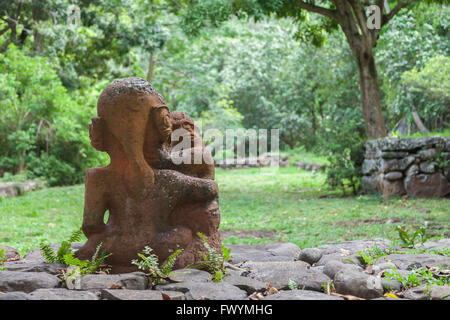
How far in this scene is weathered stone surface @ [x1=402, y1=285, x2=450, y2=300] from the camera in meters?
2.87

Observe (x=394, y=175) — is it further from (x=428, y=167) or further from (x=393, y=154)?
(x=428, y=167)

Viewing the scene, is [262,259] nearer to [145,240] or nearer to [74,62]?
[145,240]

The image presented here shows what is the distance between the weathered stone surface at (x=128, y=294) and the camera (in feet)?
9.18

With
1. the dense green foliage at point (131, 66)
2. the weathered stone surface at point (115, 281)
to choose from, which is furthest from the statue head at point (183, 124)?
the dense green foliage at point (131, 66)

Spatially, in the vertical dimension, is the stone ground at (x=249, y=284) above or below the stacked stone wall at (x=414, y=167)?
below

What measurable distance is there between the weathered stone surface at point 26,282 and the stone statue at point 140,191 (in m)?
0.61

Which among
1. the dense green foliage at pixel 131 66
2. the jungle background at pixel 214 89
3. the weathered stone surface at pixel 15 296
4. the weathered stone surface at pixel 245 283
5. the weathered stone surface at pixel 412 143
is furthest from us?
the dense green foliage at pixel 131 66

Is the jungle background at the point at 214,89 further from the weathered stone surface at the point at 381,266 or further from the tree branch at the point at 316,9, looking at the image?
the weathered stone surface at the point at 381,266

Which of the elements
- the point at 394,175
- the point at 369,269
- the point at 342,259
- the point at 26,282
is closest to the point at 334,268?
the point at 369,269

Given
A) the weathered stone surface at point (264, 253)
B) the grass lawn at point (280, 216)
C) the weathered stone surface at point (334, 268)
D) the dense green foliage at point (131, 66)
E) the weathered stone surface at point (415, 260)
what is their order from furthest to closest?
the dense green foliage at point (131, 66)
the grass lawn at point (280, 216)
the weathered stone surface at point (264, 253)
the weathered stone surface at point (415, 260)
the weathered stone surface at point (334, 268)

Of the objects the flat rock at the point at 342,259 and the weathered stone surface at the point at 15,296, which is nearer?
the weathered stone surface at the point at 15,296

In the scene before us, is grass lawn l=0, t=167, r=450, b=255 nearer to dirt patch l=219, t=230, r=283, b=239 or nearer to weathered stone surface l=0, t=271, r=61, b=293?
dirt patch l=219, t=230, r=283, b=239

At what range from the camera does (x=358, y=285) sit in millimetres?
3131
